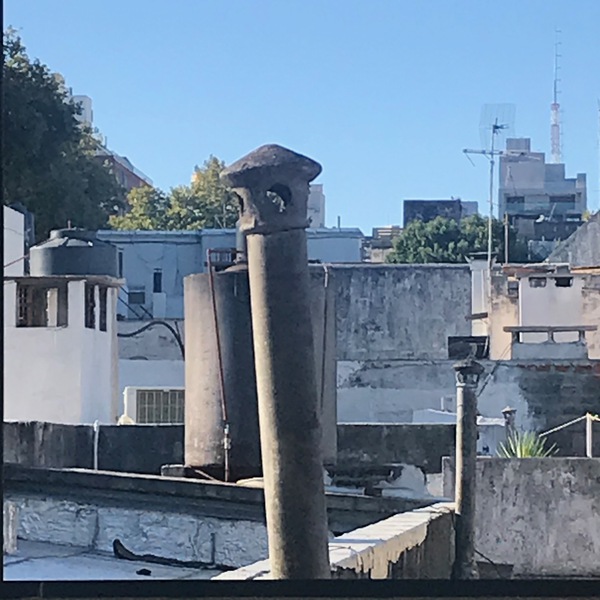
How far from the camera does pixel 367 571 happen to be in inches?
163

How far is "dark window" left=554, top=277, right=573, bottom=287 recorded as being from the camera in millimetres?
15233

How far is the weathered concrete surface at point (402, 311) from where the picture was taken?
15.9m

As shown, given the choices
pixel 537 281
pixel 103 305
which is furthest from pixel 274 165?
pixel 537 281

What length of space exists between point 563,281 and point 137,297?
509 centimetres

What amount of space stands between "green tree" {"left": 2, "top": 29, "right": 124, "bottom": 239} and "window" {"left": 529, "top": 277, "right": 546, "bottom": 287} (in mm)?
7671

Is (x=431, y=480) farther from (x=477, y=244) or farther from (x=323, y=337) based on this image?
(x=477, y=244)

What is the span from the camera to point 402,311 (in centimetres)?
Answer: 1638

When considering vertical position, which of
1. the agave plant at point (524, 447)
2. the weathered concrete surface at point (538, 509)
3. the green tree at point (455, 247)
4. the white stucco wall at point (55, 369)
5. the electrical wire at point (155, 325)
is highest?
the green tree at point (455, 247)

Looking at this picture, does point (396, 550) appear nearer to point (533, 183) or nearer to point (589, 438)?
point (533, 183)

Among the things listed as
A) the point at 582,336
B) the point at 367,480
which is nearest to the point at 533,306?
the point at 582,336

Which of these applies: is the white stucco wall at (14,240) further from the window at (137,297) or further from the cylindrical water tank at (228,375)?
the window at (137,297)

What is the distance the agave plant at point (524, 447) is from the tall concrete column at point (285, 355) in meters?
7.13

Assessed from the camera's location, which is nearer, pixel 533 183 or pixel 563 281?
pixel 533 183

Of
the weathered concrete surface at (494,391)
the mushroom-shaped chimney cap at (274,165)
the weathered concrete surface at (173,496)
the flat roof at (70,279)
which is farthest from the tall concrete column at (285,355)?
the weathered concrete surface at (494,391)
